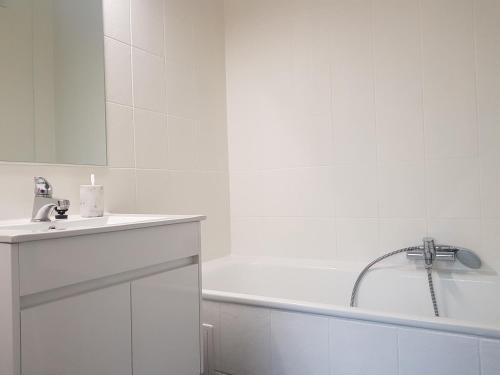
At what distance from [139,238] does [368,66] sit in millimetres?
1535

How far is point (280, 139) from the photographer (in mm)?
2213

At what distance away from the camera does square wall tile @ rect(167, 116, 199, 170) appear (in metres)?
1.95

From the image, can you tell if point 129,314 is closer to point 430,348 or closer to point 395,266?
point 430,348

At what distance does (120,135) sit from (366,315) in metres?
1.26

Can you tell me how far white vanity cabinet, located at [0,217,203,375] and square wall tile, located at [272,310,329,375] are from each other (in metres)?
0.31

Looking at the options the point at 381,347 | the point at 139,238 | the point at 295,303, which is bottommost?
the point at 381,347

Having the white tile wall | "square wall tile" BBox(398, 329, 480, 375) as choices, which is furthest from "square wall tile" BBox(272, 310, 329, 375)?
"square wall tile" BBox(398, 329, 480, 375)

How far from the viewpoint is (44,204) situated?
125 centimetres

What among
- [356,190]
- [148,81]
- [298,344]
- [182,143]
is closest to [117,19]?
[148,81]

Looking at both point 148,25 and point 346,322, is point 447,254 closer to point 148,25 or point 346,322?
point 346,322

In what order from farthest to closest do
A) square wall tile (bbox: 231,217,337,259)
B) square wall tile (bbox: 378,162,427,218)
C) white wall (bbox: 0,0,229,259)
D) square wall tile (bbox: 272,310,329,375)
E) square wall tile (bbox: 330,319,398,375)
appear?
square wall tile (bbox: 231,217,337,259) → square wall tile (bbox: 378,162,427,218) → white wall (bbox: 0,0,229,259) → square wall tile (bbox: 272,310,329,375) → square wall tile (bbox: 330,319,398,375)

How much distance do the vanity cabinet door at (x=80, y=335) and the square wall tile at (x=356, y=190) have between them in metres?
1.34

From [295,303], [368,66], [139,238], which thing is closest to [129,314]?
[139,238]

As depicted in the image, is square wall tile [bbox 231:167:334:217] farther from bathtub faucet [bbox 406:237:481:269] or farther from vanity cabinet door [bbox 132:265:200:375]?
vanity cabinet door [bbox 132:265:200:375]
